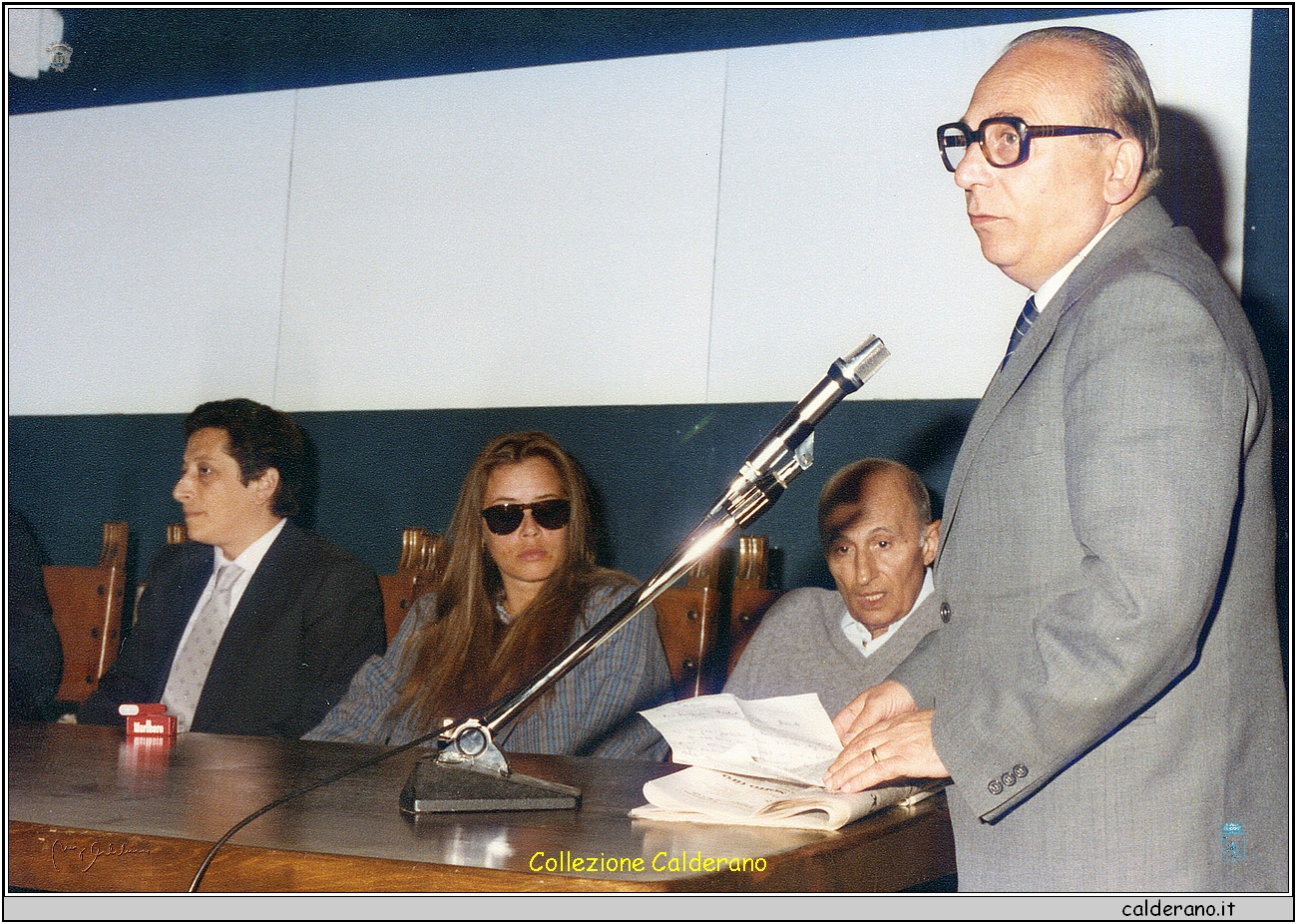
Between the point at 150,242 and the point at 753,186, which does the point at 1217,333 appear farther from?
the point at 150,242

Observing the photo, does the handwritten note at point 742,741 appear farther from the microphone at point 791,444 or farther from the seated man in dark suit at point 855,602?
the seated man in dark suit at point 855,602

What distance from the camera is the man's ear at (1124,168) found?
1399mm

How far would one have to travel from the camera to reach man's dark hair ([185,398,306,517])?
3371 mm

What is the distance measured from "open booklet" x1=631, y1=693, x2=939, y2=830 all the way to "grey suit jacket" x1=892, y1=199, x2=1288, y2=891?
14 centimetres

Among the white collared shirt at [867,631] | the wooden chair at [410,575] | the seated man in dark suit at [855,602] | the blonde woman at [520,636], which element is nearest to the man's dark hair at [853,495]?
the seated man in dark suit at [855,602]

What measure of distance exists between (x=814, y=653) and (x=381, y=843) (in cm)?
176

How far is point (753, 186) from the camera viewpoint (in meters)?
3.16

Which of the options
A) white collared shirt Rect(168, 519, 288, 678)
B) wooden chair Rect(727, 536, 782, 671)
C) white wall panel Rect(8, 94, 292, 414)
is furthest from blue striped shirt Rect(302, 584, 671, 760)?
white wall panel Rect(8, 94, 292, 414)

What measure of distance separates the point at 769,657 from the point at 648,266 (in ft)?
3.75

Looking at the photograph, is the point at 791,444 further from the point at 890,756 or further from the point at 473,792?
the point at 473,792

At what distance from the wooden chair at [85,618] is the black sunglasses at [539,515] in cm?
135

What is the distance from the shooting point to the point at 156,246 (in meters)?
3.85
